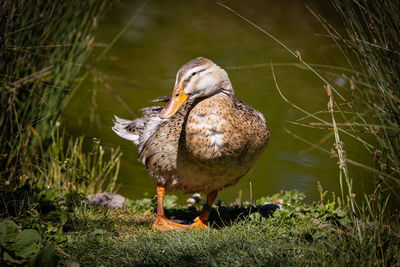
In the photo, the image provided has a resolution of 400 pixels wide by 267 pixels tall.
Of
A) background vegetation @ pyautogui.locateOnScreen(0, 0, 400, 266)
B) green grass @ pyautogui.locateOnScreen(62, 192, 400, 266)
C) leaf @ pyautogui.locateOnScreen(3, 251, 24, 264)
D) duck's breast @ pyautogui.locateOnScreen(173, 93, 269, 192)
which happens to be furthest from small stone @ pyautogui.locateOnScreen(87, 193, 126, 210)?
leaf @ pyautogui.locateOnScreen(3, 251, 24, 264)

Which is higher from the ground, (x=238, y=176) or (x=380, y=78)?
(x=380, y=78)

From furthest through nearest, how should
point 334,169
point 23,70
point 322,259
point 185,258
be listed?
point 334,169
point 23,70
point 185,258
point 322,259

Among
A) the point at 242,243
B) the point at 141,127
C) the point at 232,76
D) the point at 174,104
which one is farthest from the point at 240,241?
the point at 232,76

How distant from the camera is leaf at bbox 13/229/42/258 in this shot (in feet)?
10.5

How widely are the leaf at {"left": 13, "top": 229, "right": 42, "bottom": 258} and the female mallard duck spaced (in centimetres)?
125

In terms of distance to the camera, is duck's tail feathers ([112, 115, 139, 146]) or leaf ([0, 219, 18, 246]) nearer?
leaf ([0, 219, 18, 246])

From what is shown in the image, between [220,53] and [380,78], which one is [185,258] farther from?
[220,53]

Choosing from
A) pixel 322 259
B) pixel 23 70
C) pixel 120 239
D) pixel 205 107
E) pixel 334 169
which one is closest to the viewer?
pixel 322 259

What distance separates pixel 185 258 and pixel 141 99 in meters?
4.72

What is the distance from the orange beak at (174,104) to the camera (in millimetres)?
3929

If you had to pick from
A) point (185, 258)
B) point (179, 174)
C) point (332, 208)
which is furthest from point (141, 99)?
point (185, 258)

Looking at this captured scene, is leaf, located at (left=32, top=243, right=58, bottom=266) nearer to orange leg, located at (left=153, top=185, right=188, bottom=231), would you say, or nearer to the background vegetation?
the background vegetation

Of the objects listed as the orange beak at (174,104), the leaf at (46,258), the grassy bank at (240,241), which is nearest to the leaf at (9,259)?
the leaf at (46,258)

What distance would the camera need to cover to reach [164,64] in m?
9.17
